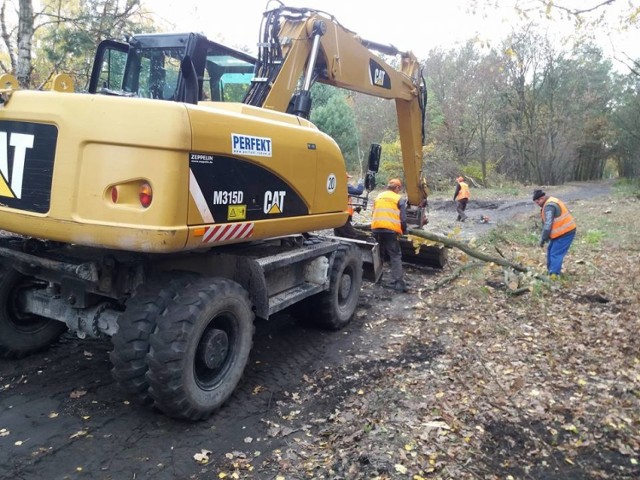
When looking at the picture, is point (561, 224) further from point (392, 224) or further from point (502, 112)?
point (502, 112)

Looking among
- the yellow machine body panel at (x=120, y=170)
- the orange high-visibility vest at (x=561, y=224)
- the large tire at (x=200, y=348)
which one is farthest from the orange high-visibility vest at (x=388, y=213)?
the yellow machine body panel at (x=120, y=170)

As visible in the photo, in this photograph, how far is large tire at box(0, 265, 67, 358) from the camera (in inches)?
182

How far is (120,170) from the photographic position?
339 cm

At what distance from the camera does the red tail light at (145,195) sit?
3391mm

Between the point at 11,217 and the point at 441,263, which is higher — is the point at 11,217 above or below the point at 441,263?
above

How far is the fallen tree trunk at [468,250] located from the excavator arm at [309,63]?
2.35 meters

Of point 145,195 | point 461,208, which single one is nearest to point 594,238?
point 461,208

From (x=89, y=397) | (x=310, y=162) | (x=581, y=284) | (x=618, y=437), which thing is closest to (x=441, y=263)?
(x=581, y=284)

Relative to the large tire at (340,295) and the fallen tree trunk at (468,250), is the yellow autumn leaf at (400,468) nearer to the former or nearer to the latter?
the large tire at (340,295)

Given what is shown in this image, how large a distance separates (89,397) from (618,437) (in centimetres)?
410

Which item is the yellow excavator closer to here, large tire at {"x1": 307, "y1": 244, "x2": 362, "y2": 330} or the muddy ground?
large tire at {"x1": 307, "y1": 244, "x2": 362, "y2": 330}

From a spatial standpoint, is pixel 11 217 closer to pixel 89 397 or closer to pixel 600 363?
pixel 89 397

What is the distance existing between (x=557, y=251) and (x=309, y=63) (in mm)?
5126

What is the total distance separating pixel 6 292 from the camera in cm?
466
